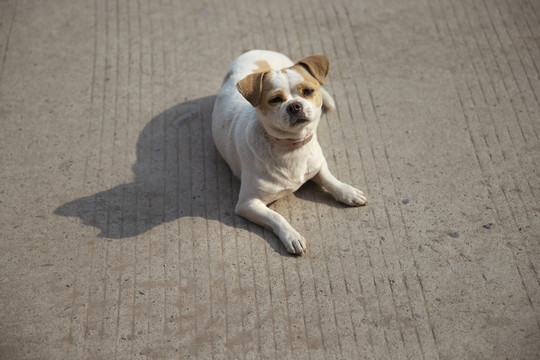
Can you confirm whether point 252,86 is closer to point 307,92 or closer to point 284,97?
point 284,97

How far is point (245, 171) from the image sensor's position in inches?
169

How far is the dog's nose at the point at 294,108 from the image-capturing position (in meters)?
3.71

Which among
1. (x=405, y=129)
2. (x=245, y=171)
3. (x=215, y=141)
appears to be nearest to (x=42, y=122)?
(x=215, y=141)

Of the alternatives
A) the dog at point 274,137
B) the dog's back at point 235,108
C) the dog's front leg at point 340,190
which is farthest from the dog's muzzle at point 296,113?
the dog's front leg at point 340,190

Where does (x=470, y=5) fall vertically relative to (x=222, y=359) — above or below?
above

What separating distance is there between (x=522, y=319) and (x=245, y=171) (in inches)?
86.8

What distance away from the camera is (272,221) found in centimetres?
421

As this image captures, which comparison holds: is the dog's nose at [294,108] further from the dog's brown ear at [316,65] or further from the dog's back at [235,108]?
the dog's back at [235,108]

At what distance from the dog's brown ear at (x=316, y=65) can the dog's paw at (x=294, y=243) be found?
116 cm

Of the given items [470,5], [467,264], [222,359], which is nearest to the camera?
[222,359]

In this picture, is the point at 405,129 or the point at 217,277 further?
the point at 405,129

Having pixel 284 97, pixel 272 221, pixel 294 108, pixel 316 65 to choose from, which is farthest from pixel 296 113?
pixel 272 221

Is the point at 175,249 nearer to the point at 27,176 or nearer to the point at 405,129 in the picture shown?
the point at 27,176

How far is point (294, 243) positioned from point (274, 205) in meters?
0.51
